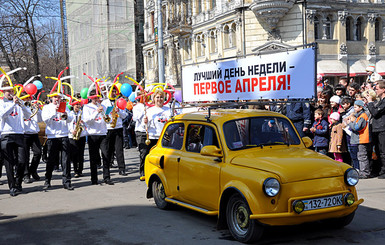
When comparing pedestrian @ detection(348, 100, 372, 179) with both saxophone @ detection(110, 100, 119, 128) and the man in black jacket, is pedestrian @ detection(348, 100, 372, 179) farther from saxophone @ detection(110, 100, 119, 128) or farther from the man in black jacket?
saxophone @ detection(110, 100, 119, 128)

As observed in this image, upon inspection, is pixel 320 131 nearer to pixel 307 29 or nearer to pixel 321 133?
pixel 321 133

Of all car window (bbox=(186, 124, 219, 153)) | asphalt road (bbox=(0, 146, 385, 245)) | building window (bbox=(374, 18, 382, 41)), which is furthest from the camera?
building window (bbox=(374, 18, 382, 41))

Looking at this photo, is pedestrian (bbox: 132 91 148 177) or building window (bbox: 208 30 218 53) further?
building window (bbox: 208 30 218 53)

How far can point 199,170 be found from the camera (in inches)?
283

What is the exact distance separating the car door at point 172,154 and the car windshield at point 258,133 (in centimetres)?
116

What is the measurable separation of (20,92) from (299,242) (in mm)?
7319

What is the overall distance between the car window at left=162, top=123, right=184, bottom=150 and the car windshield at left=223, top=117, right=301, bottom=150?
1163 mm

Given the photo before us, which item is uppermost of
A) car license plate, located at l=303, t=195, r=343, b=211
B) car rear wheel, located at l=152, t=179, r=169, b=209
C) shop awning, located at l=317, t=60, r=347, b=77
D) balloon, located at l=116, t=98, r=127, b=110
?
shop awning, located at l=317, t=60, r=347, b=77

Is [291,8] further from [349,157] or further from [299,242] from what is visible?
[299,242]

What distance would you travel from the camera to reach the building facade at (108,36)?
160 feet

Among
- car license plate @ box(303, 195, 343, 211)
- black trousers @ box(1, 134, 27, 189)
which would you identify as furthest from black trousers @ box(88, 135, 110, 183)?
car license plate @ box(303, 195, 343, 211)

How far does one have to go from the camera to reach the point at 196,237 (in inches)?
262

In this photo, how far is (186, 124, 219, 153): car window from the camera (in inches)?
286

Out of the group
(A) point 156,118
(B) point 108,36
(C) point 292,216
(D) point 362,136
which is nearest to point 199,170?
(C) point 292,216
